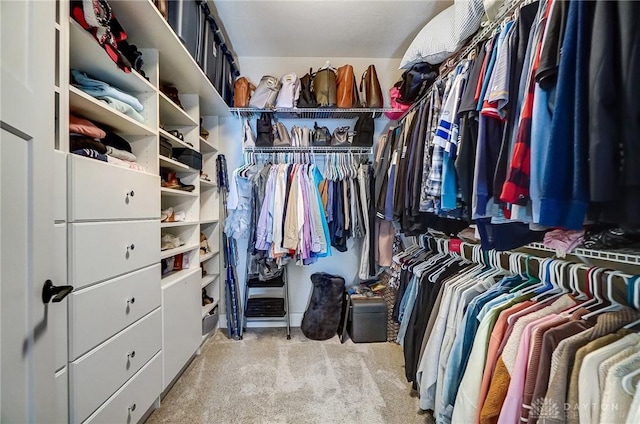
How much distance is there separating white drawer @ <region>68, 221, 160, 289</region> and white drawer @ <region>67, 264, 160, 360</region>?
0.04m

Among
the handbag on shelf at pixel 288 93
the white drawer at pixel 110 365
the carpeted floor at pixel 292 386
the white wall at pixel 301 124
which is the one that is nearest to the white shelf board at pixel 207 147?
the white wall at pixel 301 124

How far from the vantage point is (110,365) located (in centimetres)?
112

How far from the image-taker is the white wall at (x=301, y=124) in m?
2.53

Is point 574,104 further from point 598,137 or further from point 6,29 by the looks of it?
point 6,29

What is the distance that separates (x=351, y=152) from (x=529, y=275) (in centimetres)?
165

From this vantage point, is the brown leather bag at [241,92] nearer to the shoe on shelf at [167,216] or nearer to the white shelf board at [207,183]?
the white shelf board at [207,183]

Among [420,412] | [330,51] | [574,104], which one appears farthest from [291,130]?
[420,412]

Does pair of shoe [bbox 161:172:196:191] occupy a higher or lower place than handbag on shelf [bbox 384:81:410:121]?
lower

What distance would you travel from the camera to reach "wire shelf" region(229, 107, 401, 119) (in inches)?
87.8

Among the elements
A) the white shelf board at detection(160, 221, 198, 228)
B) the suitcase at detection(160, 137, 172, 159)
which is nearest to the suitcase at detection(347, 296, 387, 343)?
the white shelf board at detection(160, 221, 198, 228)

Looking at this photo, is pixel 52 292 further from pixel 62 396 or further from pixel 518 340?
pixel 518 340

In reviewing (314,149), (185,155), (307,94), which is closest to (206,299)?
(185,155)

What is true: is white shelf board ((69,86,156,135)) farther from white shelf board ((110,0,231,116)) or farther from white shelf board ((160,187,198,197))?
white shelf board ((110,0,231,116))

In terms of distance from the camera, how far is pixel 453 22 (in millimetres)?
1438
